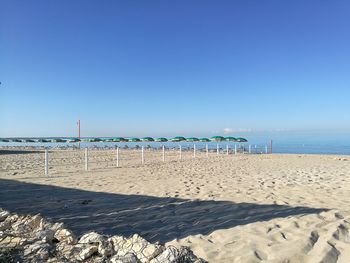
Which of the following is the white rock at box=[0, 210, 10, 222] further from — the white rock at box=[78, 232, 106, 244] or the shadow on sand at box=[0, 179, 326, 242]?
the white rock at box=[78, 232, 106, 244]

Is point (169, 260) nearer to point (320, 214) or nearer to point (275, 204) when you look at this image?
point (320, 214)

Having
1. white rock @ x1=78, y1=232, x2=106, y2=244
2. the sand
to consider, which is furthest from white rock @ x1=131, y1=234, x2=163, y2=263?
the sand

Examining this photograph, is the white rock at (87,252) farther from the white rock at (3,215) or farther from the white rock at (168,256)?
the white rock at (3,215)

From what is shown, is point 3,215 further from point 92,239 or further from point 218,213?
point 218,213

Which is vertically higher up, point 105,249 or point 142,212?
point 105,249

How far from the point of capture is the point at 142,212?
5.73 metres

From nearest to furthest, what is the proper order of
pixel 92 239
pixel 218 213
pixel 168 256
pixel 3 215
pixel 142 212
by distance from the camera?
A: pixel 168 256
pixel 92 239
pixel 3 215
pixel 218 213
pixel 142 212

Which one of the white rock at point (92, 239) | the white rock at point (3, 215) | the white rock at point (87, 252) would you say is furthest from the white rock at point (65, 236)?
the white rock at point (3, 215)

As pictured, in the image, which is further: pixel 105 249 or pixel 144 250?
pixel 105 249

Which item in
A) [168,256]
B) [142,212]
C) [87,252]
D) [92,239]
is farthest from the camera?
[142,212]

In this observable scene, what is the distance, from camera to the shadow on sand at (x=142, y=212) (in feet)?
15.3

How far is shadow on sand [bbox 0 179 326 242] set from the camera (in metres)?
4.66

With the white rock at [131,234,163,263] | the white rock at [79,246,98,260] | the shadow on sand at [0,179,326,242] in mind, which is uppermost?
the white rock at [131,234,163,263]

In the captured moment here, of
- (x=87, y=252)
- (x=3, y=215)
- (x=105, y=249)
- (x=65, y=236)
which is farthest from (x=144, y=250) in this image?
(x=3, y=215)
